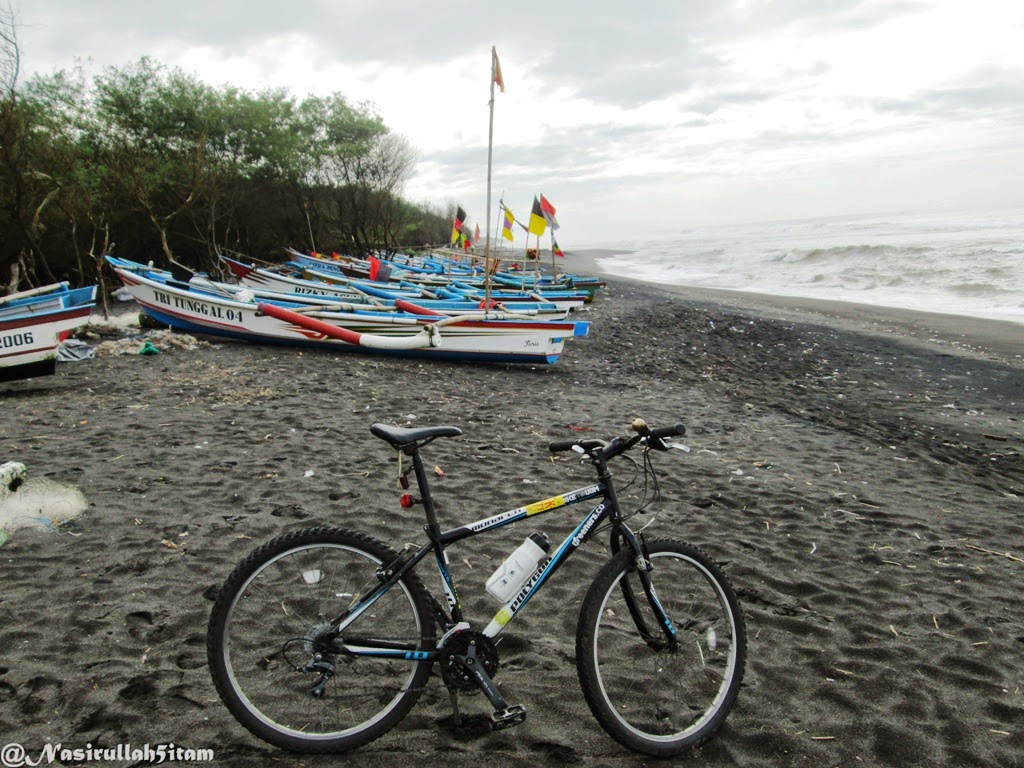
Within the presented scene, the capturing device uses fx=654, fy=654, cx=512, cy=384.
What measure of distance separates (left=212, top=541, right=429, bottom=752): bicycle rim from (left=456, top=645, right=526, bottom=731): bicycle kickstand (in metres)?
0.17

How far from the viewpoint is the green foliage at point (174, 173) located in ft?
62.3

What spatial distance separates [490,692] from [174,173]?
96.0ft

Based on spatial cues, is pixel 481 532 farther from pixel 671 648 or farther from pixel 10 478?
pixel 10 478

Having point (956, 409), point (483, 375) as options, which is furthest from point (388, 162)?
point (956, 409)

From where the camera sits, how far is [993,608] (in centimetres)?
373

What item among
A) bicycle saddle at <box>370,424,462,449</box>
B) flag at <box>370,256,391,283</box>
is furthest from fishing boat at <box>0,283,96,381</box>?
flag at <box>370,256,391,283</box>

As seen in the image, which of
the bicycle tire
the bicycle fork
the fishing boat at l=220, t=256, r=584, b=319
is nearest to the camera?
the bicycle tire

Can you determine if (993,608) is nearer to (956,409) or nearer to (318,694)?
(318,694)

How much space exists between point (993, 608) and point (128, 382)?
9108 millimetres

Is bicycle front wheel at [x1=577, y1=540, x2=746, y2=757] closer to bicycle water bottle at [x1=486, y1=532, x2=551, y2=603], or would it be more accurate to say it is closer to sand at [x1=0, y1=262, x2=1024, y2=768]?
sand at [x1=0, y1=262, x2=1024, y2=768]

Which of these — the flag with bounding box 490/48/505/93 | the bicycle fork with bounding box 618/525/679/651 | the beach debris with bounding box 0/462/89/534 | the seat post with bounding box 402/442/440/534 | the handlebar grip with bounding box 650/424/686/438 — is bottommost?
the beach debris with bounding box 0/462/89/534

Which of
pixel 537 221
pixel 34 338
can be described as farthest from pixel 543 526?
pixel 537 221

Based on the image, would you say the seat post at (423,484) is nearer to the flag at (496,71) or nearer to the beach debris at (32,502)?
the beach debris at (32,502)

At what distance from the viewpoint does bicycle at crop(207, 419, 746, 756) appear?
2289 millimetres
